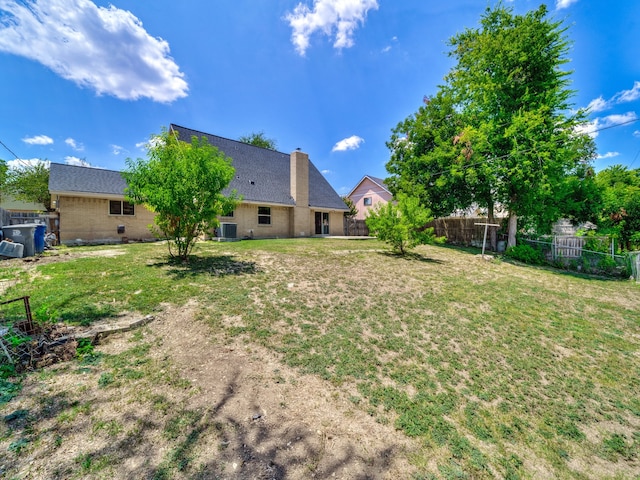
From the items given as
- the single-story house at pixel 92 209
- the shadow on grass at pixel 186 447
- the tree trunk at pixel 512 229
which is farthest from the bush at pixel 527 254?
the single-story house at pixel 92 209

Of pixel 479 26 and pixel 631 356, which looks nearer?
pixel 631 356

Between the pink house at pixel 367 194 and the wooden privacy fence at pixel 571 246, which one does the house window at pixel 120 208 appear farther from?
the wooden privacy fence at pixel 571 246

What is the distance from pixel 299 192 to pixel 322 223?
369 centimetres

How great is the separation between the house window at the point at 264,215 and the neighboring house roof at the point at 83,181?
729 cm

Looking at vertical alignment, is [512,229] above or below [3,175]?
below

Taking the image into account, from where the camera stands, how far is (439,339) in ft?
14.0

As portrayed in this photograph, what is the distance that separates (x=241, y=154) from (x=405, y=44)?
11596mm

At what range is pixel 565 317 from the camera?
5684mm

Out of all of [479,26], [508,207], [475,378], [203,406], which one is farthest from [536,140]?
[203,406]

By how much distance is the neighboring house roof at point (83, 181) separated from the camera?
12.1 m

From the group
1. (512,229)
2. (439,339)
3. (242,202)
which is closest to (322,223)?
(242,202)

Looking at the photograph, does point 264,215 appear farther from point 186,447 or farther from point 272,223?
A: point 186,447

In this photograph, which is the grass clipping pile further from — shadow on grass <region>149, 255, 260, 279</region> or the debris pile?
shadow on grass <region>149, 255, 260, 279</region>

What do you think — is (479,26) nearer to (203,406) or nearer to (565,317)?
(565,317)
